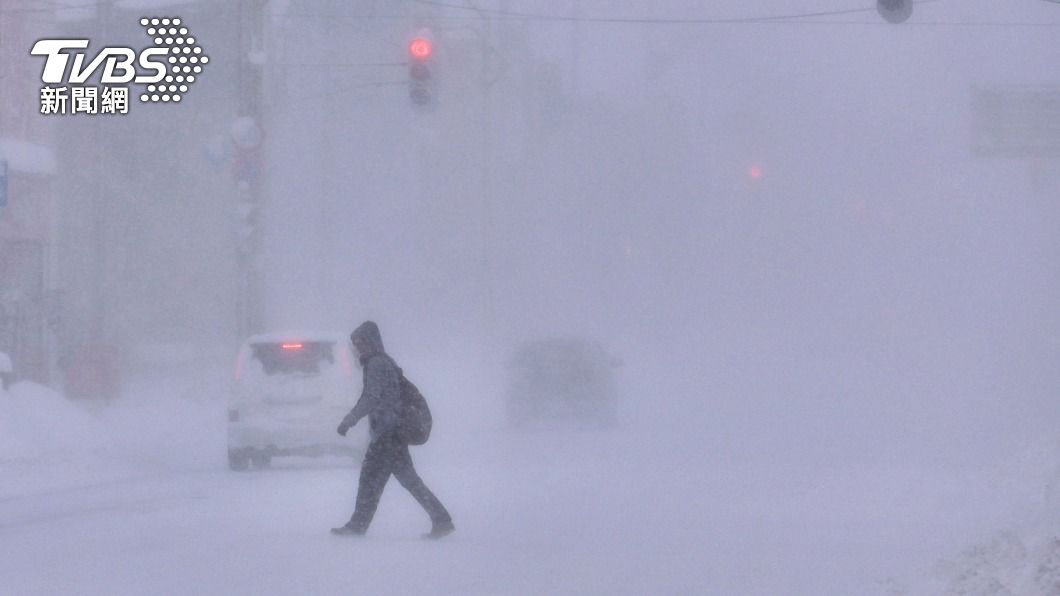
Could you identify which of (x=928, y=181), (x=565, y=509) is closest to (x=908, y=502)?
(x=565, y=509)

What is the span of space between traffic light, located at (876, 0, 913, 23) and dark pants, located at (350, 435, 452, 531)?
24.3ft

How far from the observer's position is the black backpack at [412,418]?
1316 centimetres

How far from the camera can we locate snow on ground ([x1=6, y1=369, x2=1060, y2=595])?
10695 millimetres

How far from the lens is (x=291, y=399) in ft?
65.7

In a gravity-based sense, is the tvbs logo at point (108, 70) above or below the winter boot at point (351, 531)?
above

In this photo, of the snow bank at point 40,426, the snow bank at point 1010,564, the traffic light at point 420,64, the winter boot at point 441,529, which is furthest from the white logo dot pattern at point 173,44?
the snow bank at point 1010,564

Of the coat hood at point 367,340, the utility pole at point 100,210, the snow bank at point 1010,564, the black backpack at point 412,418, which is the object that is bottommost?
the snow bank at point 1010,564

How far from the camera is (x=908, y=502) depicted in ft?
52.2

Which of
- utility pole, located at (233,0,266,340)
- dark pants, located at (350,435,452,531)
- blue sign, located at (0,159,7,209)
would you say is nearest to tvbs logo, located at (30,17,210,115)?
utility pole, located at (233,0,266,340)

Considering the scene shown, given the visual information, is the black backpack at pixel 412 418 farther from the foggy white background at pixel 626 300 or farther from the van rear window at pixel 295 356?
the van rear window at pixel 295 356

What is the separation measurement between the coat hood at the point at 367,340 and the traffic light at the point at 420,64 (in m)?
7.05

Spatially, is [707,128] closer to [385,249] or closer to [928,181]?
[928,181]

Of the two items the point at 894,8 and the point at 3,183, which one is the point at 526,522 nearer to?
the point at 894,8

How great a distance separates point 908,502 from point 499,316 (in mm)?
54437
